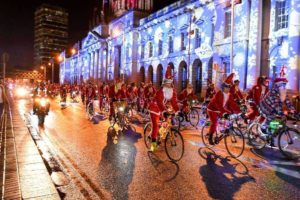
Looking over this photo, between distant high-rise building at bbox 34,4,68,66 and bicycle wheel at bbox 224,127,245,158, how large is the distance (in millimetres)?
177393

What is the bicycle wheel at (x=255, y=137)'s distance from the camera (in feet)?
30.5

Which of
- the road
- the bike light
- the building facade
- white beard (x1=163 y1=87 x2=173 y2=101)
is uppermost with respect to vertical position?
the building facade

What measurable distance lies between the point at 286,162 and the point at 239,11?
2286 centimetres

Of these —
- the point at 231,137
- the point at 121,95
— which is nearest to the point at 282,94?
the point at 231,137

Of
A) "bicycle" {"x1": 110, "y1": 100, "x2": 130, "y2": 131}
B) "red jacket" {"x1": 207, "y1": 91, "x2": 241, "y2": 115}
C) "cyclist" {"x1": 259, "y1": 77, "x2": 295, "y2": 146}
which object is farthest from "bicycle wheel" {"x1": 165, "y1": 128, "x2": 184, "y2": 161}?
"bicycle" {"x1": 110, "y1": 100, "x2": 130, "y2": 131}

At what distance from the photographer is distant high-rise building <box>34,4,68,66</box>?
17838 cm

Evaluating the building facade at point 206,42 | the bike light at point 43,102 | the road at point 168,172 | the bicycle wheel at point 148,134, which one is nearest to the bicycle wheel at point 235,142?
the road at point 168,172

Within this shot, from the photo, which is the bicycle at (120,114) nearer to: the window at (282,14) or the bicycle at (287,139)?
the bicycle at (287,139)

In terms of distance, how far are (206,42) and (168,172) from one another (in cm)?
2879

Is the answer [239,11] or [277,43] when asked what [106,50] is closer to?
[239,11]

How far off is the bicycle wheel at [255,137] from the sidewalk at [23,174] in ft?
18.6

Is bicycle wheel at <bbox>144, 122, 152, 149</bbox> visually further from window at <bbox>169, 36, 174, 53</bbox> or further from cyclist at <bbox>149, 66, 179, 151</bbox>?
window at <bbox>169, 36, 174, 53</bbox>

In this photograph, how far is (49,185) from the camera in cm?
543

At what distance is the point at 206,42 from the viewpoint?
112ft
